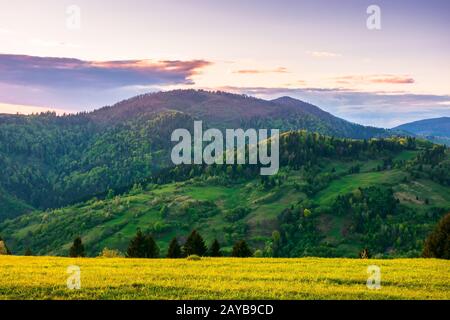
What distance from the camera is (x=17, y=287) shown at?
97.7 ft

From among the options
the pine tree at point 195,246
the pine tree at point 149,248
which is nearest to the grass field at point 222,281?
the pine tree at point 195,246

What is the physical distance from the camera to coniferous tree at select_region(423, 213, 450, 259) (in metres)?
54.9

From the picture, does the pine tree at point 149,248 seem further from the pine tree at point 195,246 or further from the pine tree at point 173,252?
the pine tree at point 195,246

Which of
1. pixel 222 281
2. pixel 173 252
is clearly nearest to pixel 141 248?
pixel 173 252

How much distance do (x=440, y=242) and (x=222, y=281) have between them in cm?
3342

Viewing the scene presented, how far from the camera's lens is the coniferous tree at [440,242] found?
54875mm

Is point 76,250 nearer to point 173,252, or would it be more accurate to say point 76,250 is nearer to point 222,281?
point 173,252

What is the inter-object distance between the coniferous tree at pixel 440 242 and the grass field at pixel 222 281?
12279 millimetres

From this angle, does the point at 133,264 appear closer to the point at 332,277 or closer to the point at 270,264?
the point at 270,264

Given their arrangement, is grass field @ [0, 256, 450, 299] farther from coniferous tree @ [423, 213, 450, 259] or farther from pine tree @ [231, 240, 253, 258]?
pine tree @ [231, 240, 253, 258]

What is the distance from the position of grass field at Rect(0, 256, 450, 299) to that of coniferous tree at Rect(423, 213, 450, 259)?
1228 centimetres
